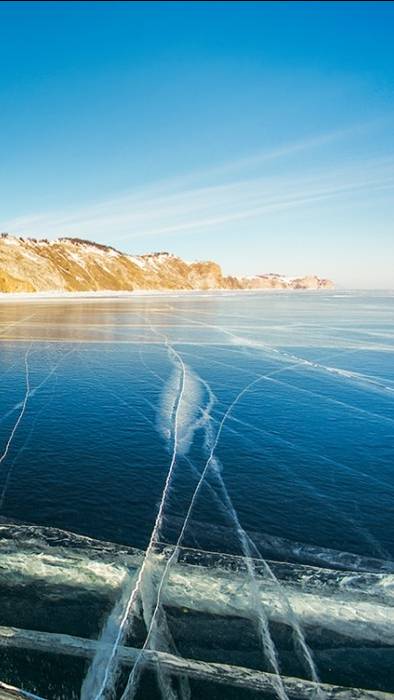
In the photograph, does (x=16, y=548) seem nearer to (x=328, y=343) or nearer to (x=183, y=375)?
(x=183, y=375)

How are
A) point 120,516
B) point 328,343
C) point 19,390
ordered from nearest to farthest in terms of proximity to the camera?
point 120,516 < point 19,390 < point 328,343

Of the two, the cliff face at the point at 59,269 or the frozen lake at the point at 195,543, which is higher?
the cliff face at the point at 59,269

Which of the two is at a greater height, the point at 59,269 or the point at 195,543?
the point at 59,269

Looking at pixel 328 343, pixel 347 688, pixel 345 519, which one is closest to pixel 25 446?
pixel 345 519

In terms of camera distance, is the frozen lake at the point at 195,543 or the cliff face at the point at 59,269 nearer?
the frozen lake at the point at 195,543

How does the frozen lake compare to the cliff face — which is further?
the cliff face

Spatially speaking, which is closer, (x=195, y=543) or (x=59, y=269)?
(x=195, y=543)

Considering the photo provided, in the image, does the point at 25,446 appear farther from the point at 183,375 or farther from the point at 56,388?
the point at 183,375

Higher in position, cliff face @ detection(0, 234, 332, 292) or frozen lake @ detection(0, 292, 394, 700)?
cliff face @ detection(0, 234, 332, 292)

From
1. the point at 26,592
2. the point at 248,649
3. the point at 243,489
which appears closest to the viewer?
the point at 248,649

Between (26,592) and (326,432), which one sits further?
(326,432)
